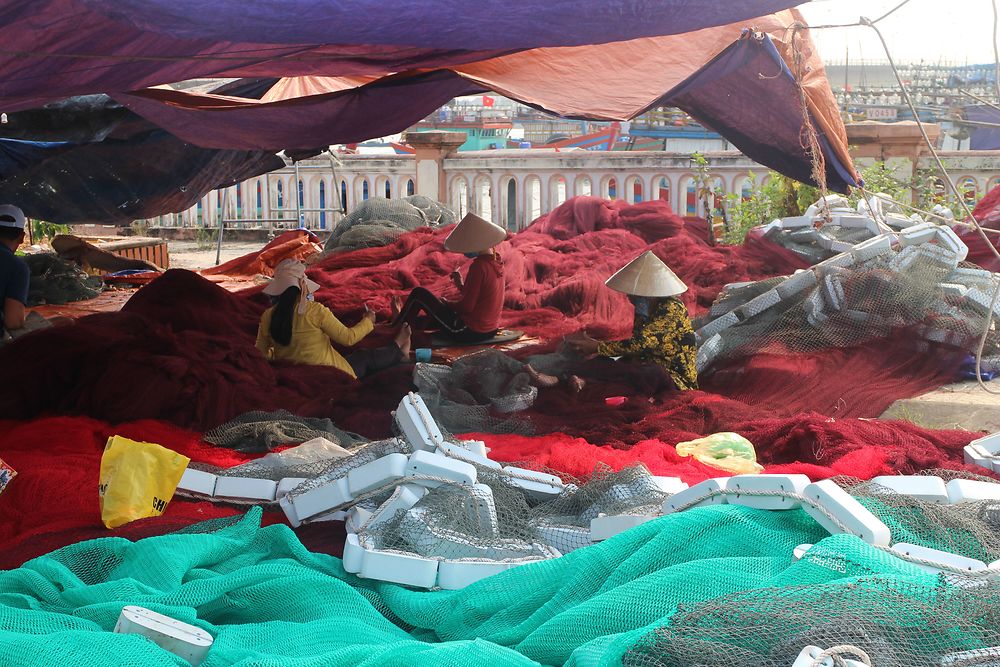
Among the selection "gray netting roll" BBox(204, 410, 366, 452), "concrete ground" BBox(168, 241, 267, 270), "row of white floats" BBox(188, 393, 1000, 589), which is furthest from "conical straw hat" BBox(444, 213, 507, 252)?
"concrete ground" BBox(168, 241, 267, 270)

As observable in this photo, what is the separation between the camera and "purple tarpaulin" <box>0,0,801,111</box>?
362cm

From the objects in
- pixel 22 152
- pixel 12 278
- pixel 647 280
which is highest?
pixel 22 152

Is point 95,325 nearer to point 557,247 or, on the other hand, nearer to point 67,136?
point 67,136

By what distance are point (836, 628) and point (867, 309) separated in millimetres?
4855

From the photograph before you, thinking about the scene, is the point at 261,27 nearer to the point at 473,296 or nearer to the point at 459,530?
the point at 459,530

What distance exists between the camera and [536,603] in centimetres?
283

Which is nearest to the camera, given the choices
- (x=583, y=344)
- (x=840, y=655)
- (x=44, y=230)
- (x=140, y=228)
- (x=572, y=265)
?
(x=840, y=655)

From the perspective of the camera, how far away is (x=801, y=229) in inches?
335

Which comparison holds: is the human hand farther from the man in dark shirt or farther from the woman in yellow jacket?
the man in dark shirt

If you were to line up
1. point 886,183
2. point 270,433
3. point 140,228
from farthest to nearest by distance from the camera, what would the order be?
point 140,228 < point 886,183 < point 270,433

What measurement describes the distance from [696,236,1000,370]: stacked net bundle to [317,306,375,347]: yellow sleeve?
2.10 metres

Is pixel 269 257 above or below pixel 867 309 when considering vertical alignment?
below

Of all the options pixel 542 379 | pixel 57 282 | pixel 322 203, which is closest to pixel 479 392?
pixel 542 379

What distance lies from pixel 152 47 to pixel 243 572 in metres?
2.29
